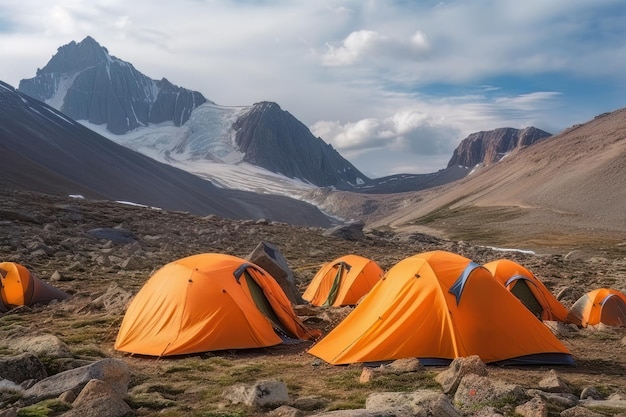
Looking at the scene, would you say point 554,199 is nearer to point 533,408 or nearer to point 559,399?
point 559,399

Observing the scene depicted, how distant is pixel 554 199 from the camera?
132000mm

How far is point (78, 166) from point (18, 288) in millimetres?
118793

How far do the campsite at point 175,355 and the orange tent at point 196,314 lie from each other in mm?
246

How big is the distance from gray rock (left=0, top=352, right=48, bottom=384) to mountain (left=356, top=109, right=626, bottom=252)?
74031 mm

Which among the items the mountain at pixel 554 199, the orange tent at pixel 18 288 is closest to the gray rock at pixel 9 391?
the orange tent at pixel 18 288

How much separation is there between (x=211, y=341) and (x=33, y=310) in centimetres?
731

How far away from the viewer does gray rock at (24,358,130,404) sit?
7410 millimetres

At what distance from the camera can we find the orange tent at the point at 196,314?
1234cm

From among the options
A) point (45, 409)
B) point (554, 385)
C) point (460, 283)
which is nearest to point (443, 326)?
point (460, 283)

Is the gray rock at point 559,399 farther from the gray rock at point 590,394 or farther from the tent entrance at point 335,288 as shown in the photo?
the tent entrance at point 335,288

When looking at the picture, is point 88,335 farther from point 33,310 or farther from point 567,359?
point 567,359

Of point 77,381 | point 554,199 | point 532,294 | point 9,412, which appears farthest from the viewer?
point 554,199

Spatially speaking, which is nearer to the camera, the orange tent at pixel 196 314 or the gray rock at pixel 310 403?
the gray rock at pixel 310 403

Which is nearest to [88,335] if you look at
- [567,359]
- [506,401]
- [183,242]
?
[506,401]
